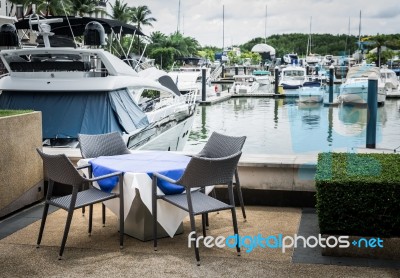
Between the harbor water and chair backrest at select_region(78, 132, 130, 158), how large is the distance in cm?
1841

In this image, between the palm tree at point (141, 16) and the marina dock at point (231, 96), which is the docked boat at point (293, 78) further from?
the palm tree at point (141, 16)

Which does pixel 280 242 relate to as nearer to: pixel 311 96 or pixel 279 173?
pixel 279 173

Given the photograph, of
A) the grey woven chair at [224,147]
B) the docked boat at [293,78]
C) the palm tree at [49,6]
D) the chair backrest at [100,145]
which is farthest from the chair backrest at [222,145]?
the palm tree at [49,6]

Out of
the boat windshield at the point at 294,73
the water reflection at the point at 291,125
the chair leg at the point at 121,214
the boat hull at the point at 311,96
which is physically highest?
the boat windshield at the point at 294,73

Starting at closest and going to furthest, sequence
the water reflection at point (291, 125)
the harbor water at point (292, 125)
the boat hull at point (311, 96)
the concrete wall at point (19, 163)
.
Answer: the concrete wall at point (19, 163), the harbor water at point (292, 125), the water reflection at point (291, 125), the boat hull at point (311, 96)

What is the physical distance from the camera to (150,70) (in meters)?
21.4

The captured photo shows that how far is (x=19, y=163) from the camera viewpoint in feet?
26.8

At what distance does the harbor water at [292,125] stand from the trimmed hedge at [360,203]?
19523 millimetres

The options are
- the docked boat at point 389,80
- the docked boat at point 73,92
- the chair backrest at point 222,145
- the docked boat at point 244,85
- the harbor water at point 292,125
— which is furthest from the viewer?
the docked boat at point 244,85

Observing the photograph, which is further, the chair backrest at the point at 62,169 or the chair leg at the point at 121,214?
the chair leg at the point at 121,214

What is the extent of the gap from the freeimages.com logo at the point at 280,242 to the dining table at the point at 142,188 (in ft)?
1.09

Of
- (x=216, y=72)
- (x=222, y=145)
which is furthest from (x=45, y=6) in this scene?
(x=222, y=145)

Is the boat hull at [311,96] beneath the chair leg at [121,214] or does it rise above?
beneath

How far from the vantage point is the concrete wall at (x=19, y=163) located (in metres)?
7.81
